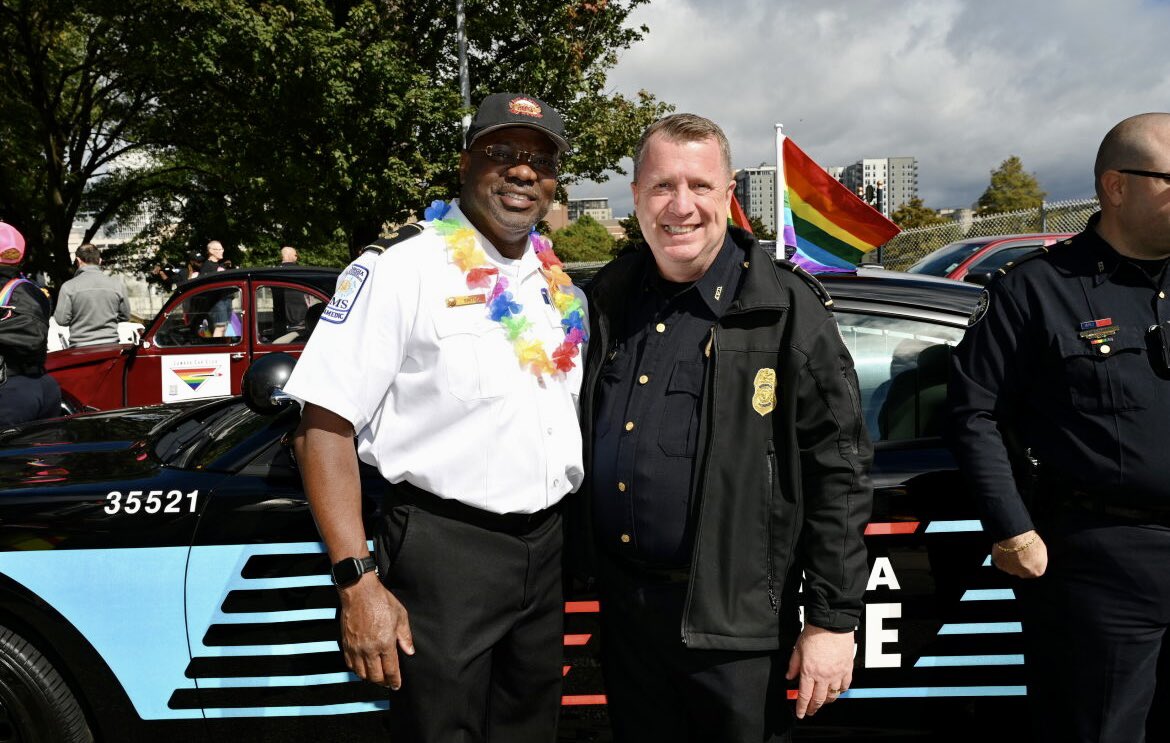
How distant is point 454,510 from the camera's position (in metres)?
1.87

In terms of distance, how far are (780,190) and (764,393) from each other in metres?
2.20

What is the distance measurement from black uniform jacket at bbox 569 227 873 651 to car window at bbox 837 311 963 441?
2.47 feet

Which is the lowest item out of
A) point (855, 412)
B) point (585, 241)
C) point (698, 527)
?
point (698, 527)

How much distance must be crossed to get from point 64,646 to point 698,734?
1735 mm

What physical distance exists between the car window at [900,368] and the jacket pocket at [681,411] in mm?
877

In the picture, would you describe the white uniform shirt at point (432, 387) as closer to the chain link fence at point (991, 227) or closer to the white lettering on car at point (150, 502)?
the white lettering on car at point (150, 502)

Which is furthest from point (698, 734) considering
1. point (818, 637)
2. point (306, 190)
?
point (306, 190)

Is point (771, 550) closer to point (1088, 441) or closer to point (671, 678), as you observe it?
point (671, 678)

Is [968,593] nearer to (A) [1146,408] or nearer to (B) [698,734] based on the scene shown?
(A) [1146,408]

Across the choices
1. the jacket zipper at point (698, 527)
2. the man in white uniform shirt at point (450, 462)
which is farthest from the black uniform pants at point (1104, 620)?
the man in white uniform shirt at point (450, 462)

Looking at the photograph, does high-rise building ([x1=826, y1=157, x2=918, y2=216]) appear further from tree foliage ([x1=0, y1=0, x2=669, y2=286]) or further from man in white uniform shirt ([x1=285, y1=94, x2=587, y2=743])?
man in white uniform shirt ([x1=285, y1=94, x2=587, y2=743])

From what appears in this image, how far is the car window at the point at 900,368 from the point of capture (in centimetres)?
253

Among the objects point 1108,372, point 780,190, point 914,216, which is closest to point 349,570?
point 1108,372

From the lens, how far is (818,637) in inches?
70.8
